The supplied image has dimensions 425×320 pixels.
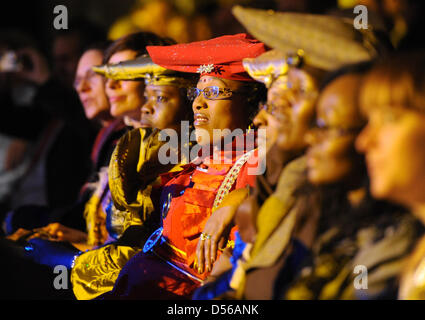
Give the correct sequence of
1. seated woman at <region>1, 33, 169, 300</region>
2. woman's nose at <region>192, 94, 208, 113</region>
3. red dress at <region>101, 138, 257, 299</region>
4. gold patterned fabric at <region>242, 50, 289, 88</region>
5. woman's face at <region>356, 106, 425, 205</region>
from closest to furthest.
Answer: woman's face at <region>356, 106, 425, 205</region>, gold patterned fabric at <region>242, 50, 289, 88</region>, red dress at <region>101, 138, 257, 299</region>, woman's nose at <region>192, 94, 208, 113</region>, seated woman at <region>1, 33, 169, 300</region>

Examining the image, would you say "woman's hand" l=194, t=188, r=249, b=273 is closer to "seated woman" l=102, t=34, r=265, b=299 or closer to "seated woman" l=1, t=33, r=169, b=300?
"seated woman" l=102, t=34, r=265, b=299

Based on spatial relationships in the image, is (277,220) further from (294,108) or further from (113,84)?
(113,84)

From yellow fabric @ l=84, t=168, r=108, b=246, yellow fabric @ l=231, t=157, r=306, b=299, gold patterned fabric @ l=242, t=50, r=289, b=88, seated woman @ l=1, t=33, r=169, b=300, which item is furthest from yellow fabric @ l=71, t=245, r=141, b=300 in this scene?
gold patterned fabric @ l=242, t=50, r=289, b=88

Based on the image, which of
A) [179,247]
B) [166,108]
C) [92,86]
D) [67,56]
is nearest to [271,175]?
[179,247]

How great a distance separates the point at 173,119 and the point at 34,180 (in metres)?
2.09

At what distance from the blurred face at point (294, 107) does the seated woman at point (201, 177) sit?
40 centimetres

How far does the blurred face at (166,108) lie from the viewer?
2426 millimetres

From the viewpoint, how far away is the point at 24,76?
4477 mm

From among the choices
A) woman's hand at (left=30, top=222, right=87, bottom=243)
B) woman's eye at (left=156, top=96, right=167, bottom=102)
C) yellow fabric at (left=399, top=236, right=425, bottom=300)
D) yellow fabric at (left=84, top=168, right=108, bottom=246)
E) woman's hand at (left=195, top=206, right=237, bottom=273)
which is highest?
woman's eye at (left=156, top=96, right=167, bottom=102)

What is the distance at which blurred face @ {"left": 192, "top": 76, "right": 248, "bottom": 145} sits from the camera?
2.13 m

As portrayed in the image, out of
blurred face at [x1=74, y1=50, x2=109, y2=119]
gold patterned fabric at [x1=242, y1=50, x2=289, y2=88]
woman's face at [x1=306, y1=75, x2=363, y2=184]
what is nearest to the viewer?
woman's face at [x1=306, y1=75, x2=363, y2=184]
